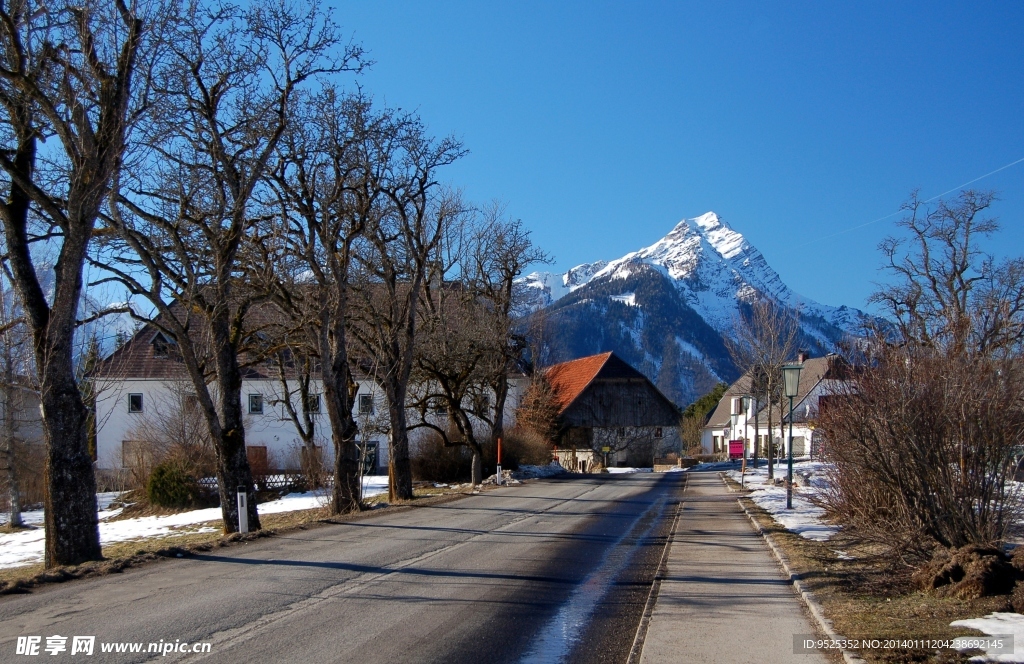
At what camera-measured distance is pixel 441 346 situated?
30750 mm

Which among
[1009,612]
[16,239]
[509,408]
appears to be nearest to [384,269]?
[16,239]

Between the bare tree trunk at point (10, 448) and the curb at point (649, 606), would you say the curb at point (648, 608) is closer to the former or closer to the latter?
the curb at point (649, 606)

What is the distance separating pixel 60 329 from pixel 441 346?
18.8 metres

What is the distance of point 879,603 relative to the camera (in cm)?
820

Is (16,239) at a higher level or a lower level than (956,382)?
higher

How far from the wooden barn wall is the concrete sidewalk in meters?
43.0

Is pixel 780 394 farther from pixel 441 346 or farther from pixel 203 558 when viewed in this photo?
pixel 203 558

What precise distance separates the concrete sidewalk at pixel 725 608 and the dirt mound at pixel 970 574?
1.34m

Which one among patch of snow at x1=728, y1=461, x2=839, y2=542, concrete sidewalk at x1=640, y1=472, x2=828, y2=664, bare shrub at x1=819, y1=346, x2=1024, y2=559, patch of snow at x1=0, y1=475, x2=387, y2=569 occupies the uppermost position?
bare shrub at x1=819, y1=346, x2=1024, y2=559

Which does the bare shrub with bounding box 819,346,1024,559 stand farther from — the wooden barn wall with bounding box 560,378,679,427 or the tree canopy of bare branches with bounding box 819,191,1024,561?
the wooden barn wall with bounding box 560,378,679,427

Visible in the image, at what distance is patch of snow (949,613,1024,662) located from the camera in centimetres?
587

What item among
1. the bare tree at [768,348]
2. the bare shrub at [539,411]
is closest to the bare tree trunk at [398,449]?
the bare tree at [768,348]

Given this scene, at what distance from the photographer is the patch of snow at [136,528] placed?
72.4 ft

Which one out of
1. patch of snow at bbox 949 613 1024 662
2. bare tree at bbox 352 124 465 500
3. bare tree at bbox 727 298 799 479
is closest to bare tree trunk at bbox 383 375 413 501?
bare tree at bbox 352 124 465 500
